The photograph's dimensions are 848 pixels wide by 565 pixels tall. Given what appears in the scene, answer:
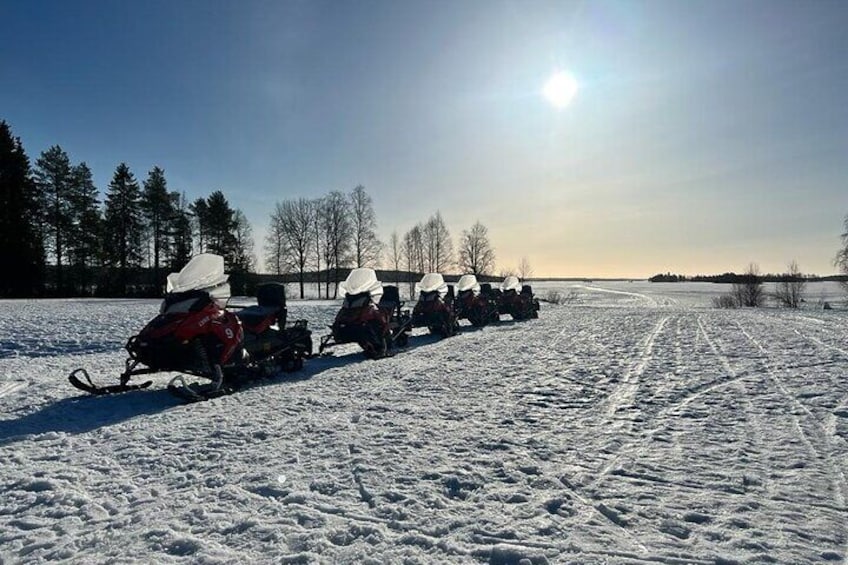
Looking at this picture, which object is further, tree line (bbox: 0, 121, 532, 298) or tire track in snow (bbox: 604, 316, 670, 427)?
tree line (bbox: 0, 121, 532, 298)

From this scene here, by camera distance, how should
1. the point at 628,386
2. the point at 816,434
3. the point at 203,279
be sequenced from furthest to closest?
the point at 628,386, the point at 203,279, the point at 816,434

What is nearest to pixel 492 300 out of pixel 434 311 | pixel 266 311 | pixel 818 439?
pixel 434 311

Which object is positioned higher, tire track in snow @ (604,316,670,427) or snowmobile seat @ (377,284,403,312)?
snowmobile seat @ (377,284,403,312)

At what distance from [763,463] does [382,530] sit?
10.2ft

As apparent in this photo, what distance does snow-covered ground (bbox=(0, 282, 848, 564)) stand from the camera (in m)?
2.56

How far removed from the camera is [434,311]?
571 inches

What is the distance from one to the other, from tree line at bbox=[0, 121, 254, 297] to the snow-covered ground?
33477 mm

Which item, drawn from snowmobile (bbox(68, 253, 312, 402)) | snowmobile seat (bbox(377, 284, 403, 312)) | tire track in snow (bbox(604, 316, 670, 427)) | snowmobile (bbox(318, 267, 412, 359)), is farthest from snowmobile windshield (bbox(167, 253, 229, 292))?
snowmobile seat (bbox(377, 284, 403, 312))

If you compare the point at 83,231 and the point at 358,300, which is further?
the point at 83,231

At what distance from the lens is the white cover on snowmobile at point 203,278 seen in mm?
6348

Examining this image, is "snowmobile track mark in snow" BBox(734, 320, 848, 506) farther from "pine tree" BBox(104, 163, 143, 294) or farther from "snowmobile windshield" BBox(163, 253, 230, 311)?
"pine tree" BBox(104, 163, 143, 294)

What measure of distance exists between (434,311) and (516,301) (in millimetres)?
8397

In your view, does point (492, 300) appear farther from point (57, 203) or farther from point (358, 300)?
point (57, 203)

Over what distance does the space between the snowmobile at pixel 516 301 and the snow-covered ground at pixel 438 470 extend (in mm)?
14002
